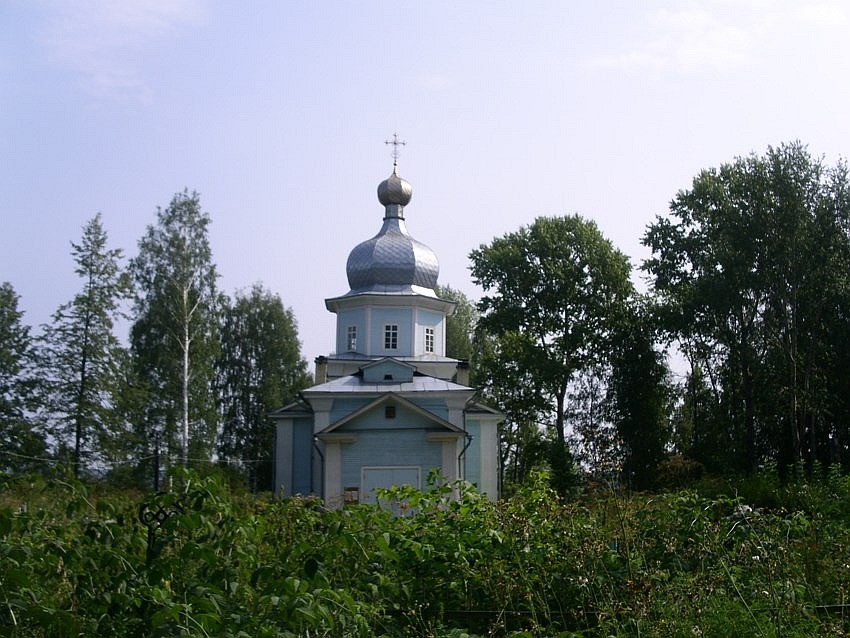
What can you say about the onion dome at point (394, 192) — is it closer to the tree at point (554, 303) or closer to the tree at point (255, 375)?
the tree at point (554, 303)

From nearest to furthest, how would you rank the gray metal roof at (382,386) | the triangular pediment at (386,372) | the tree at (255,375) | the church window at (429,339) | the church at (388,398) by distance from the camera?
1. the church at (388,398)
2. the gray metal roof at (382,386)
3. the triangular pediment at (386,372)
4. the church window at (429,339)
5. the tree at (255,375)

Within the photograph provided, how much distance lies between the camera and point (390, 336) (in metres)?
28.8

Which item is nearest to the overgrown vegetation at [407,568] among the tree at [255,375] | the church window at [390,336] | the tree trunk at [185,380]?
the church window at [390,336]

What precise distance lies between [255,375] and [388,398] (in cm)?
2051

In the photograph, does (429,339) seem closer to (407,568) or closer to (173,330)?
(173,330)

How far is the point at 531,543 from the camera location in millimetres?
5574

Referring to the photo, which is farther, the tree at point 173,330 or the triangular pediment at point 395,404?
the tree at point 173,330

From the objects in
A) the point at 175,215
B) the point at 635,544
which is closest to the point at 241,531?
the point at 635,544

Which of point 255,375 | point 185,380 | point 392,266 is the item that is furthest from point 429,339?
point 255,375

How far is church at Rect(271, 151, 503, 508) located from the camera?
2348 centimetres

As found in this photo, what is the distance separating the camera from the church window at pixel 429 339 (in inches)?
1148

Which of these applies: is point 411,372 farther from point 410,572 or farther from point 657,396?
point 410,572

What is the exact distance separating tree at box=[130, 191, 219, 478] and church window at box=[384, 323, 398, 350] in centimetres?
739

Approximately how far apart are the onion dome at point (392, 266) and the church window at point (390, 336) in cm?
114
